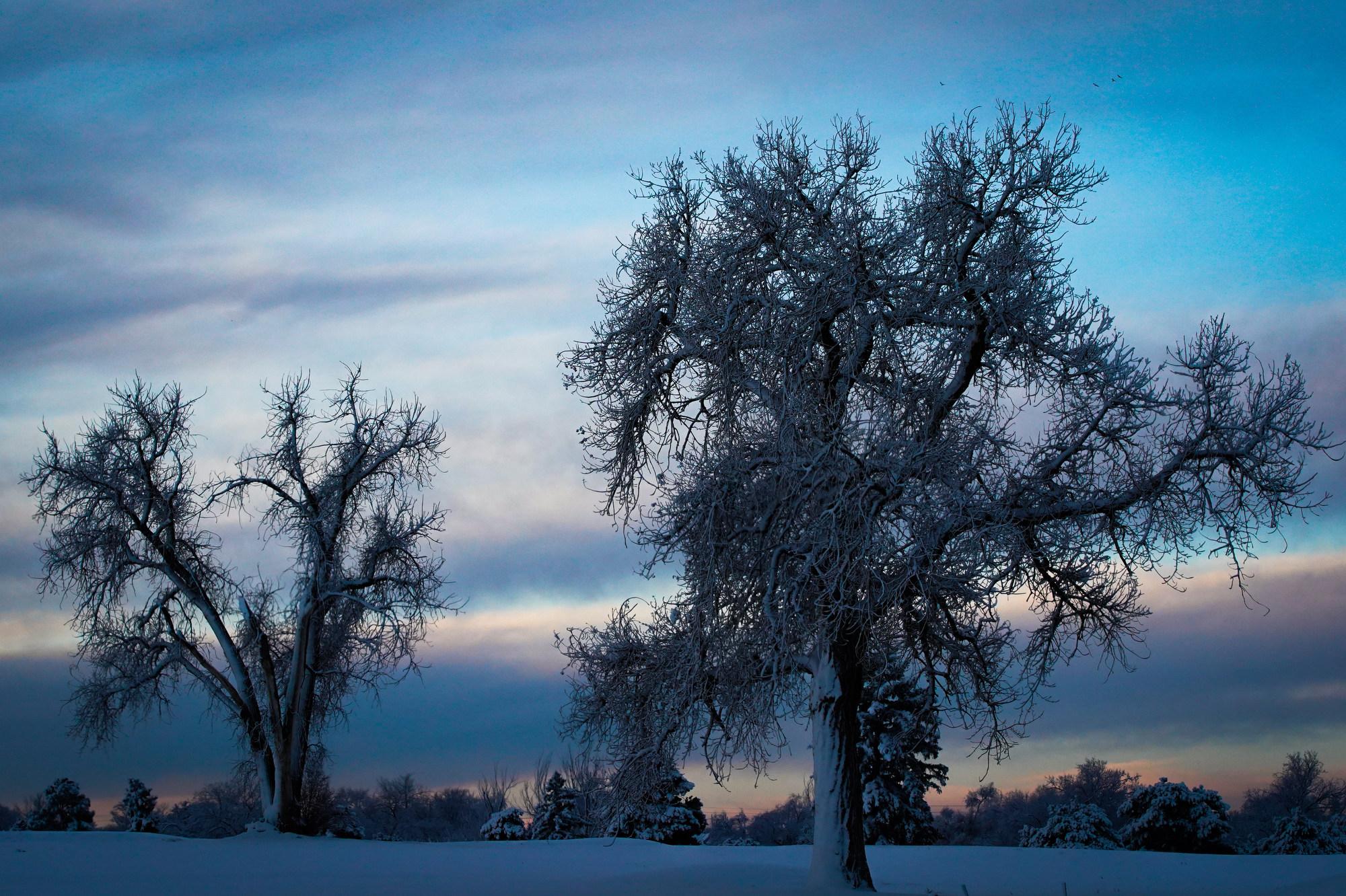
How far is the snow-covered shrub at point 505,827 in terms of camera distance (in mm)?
25125

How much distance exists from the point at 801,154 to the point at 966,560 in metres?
5.64

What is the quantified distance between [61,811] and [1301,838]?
3011 centimetres

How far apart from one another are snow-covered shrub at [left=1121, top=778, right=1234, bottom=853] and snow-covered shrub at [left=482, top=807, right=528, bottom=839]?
15209 mm

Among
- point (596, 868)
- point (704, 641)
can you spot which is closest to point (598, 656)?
point (704, 641)

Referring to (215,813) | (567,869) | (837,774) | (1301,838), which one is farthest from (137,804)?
(1301,838)

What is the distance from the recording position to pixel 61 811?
23719 millimetres

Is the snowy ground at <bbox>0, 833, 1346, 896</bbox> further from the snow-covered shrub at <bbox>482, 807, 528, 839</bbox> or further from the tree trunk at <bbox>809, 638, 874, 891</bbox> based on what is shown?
the snow-covered shrub at <bbox>482, 807, 528, 839</bbox>

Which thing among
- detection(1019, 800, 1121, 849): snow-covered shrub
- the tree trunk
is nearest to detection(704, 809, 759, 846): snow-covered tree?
detection(1019, 800, 1121, 849): snow-covered shrub

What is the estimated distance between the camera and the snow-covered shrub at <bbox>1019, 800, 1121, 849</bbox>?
25.2 meters

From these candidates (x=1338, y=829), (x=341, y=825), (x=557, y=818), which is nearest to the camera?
(x=341, y=825)

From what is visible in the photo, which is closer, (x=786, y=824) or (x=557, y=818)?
(x=557, y=818)

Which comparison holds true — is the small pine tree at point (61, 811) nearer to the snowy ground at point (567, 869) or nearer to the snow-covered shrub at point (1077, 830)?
the snowy ground at point (567, 869)

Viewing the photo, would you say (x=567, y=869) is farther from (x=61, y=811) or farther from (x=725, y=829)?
(x=725, y=829)

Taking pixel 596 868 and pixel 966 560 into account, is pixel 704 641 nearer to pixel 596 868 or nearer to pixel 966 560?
pixel 966 560
